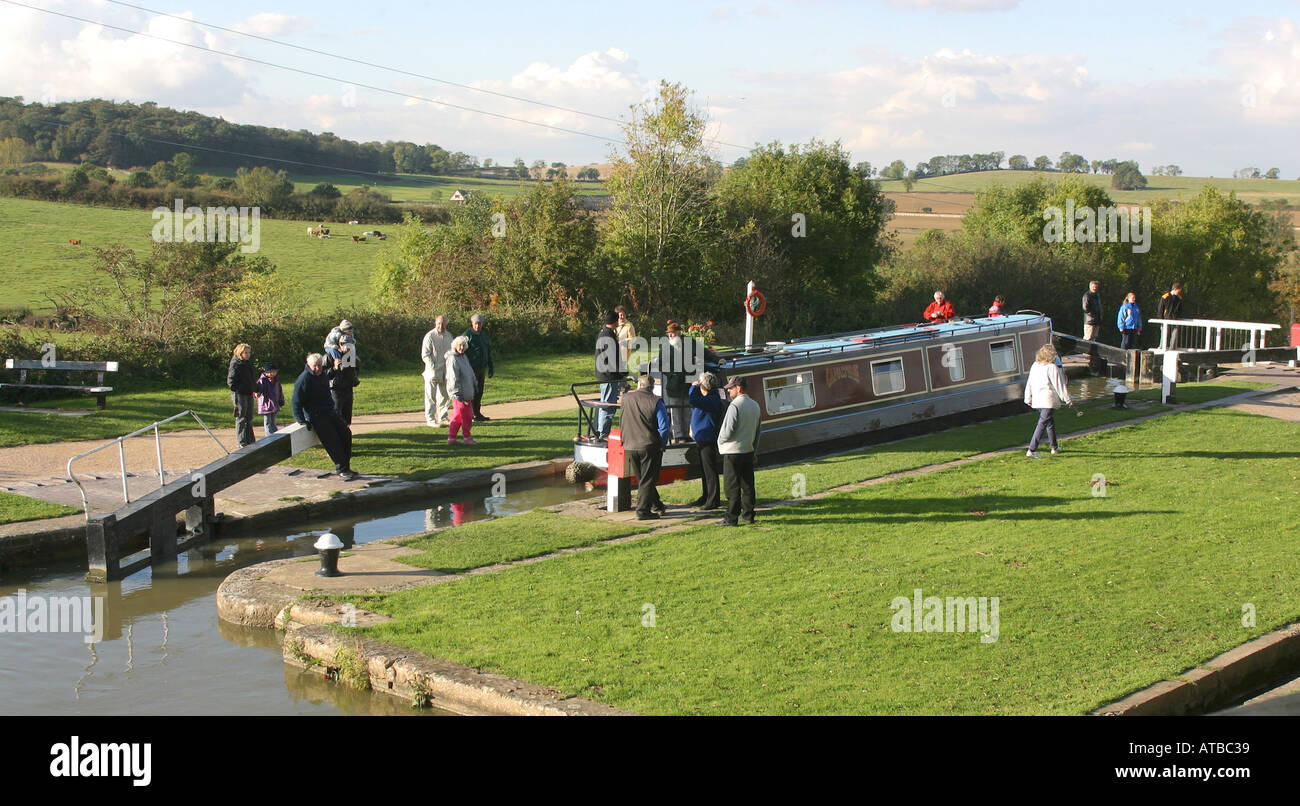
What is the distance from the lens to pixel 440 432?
1636 cm

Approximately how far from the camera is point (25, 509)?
1138 centimetres

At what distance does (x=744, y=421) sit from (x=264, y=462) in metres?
5.97

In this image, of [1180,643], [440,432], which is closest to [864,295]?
[440,432]

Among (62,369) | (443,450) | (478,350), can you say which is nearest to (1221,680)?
(443,450)

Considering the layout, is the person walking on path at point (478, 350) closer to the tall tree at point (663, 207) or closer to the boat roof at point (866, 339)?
the boat roof at point (866, 339)

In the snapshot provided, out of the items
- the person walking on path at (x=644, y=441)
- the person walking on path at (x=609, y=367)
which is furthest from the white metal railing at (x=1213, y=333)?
the person walking on path at (x=644, y=441)

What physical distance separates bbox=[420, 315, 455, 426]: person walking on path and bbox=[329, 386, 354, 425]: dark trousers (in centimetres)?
157

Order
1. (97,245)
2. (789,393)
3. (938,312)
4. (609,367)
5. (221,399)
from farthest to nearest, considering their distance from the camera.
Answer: (97,245) → (938,312) → (221,399) → (789,393) → (609,367)

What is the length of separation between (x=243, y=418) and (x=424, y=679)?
8.07 m

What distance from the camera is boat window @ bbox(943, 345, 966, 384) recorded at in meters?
18.2

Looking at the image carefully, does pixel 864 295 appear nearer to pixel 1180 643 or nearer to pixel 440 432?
pixel 440 432

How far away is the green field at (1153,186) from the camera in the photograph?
9206cm

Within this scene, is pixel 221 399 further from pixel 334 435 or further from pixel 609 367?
pixel 609 367
